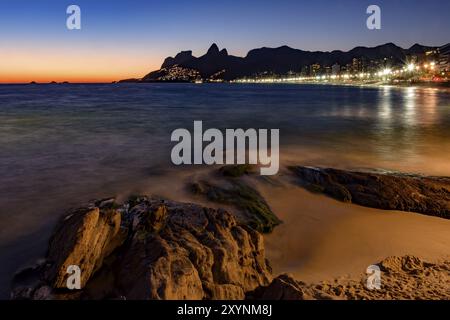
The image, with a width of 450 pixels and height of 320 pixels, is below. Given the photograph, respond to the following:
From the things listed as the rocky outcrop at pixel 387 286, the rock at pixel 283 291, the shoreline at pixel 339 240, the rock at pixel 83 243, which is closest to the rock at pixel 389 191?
the shoreline at pixel 339 240

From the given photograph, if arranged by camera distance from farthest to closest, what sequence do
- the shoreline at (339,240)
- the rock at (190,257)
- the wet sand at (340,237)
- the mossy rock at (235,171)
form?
the mossy rock at (235,171), the wet sand at (340,237), the shoreline at (339,240), the rock at (190,257)

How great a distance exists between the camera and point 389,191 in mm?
10203

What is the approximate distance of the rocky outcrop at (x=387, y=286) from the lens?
559 centimetres

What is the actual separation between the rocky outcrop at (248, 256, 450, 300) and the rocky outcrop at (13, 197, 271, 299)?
0.72 metres

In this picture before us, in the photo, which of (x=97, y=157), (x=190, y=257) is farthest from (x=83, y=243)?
(x=97, y=157)

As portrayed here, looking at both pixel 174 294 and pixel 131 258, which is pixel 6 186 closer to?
pixel 131 258

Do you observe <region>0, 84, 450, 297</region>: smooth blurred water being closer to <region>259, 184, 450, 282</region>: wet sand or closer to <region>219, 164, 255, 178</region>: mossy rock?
<region>219, 164, 255, 178</region>: mossy rock

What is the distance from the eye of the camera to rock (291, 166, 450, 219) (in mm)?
9758

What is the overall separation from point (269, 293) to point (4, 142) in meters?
22.4

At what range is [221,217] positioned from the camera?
722 cm

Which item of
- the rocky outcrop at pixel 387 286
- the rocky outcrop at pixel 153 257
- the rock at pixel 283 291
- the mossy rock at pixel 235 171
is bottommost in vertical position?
the rocky outcrop at pixel 387 286

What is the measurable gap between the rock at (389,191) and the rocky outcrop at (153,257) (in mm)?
4585

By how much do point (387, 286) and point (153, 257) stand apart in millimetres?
4168

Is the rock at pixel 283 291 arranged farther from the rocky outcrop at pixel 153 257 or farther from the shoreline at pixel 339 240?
the rocky outcrop at pixel 153 257
